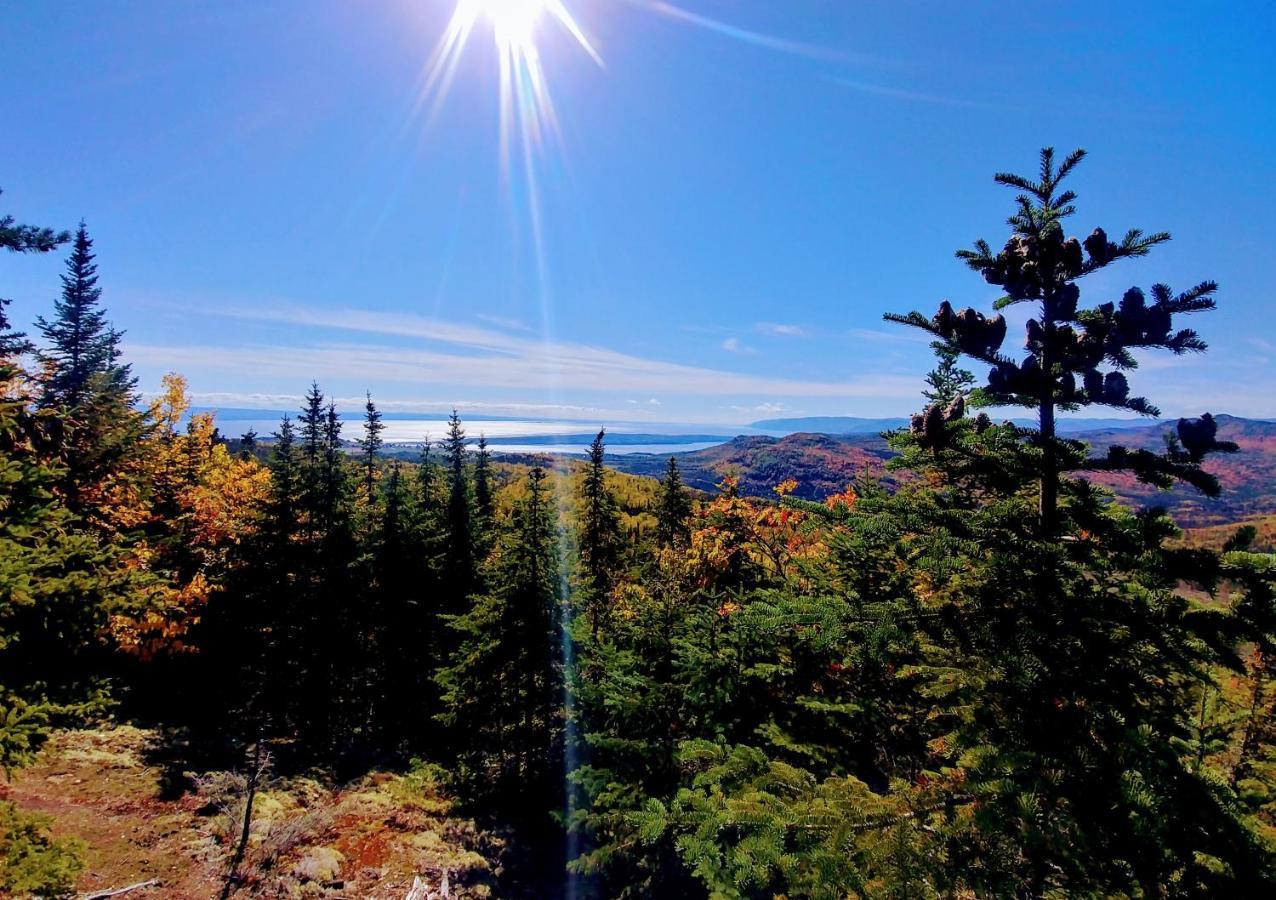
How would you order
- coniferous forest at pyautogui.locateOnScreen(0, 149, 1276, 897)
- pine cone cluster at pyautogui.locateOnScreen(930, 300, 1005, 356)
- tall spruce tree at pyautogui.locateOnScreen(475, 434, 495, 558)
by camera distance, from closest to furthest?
coniferous forest at pyautogui.locateOnScreen(0, 149, 1276, 897) → pine cone cluster at pyautogui.locateOnScreen(930, 300, 1005, 356) → tall spruce tree at pyautogui.locateOnScreen(475, 434, 495, 558)

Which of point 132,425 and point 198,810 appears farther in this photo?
point 198,810

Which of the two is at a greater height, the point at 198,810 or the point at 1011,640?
the point at 1011,640

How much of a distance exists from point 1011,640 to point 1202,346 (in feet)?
8.28

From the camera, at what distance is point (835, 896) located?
11.1ft

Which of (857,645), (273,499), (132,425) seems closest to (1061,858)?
(857,645)

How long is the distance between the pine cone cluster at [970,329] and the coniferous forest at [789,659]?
0.9 inches

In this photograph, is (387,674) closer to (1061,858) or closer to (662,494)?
(662,494)

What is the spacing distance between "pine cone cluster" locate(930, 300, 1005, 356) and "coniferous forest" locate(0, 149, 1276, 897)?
0.08 ft

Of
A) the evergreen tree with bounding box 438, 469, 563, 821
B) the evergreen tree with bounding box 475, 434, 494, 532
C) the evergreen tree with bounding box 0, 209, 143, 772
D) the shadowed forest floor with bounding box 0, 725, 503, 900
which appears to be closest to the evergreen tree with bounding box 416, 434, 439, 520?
the evergreen tree with bounding box 475, 434, 494, 532

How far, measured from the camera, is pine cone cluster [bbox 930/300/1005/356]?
4250mm

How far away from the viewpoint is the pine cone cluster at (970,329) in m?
4.25

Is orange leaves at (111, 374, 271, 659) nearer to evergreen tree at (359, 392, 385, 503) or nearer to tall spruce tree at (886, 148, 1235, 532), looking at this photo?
evergreen tree at (359, 392, 385, 503)

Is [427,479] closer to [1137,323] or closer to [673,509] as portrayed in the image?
[673,509]

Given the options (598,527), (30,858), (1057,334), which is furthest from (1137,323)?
(598,527)
